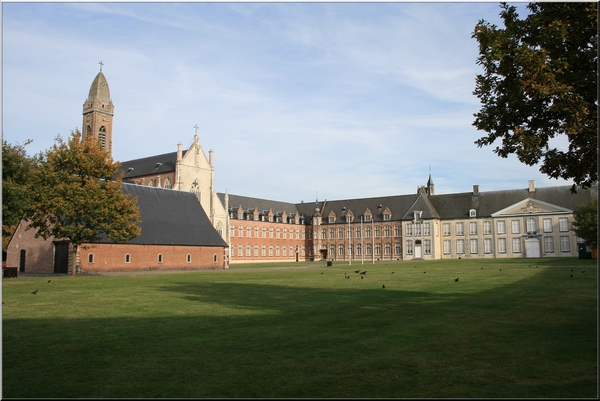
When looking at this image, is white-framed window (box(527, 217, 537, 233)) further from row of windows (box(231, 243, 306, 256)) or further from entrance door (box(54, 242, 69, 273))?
entrance door (box(54, 242, 69, 273))

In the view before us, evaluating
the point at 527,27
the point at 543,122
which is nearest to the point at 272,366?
the point at 543,122

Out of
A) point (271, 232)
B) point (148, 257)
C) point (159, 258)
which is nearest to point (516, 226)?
point (271, 232)

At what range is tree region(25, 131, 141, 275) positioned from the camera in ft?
117

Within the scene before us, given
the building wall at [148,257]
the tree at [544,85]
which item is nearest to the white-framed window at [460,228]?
the building wall at [148,257]


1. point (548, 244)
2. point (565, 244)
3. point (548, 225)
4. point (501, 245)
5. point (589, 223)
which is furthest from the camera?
point (501, 245)

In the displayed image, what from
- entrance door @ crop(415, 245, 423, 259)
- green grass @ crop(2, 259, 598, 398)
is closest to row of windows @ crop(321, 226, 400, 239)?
entrance door @ crop(415, 245, 423, 259)

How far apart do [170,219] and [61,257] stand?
44.1 ft

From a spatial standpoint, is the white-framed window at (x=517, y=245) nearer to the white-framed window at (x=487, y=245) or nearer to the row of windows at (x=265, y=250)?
the white-framed window at (x=487, y=245)

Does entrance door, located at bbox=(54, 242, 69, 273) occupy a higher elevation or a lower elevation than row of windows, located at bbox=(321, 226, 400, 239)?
lower

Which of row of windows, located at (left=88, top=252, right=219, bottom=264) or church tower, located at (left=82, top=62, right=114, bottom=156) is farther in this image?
church tower, located at (left=82, top=62, right=114, bottom=156)

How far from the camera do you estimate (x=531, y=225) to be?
8312 cm

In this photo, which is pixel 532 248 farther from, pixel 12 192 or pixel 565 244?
pixel 12 192

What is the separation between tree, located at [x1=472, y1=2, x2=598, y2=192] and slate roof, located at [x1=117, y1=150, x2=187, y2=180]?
7155 cm

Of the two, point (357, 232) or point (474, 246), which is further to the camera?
point (357, 232)
